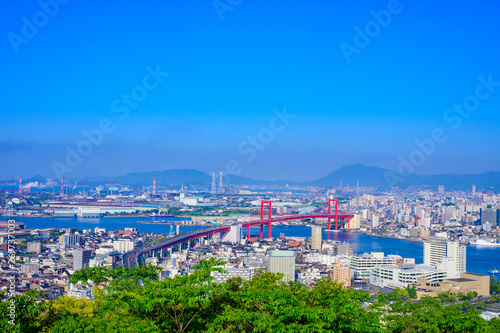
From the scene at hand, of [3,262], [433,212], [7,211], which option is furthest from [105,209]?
[3,262]

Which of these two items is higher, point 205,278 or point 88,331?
point 205,278

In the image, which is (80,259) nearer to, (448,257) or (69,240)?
(69,240)

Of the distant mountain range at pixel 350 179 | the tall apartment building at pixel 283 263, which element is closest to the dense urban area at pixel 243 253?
the tall apartment building at pixel 283 263

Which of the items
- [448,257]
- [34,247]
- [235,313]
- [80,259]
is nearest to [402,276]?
[448,257]

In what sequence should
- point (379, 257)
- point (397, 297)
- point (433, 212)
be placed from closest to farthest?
1. point (397, 297)
2. point (379, 257)
3. point (433, 212)

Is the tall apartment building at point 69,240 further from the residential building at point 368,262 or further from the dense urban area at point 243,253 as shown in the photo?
the residential building at point 368,262

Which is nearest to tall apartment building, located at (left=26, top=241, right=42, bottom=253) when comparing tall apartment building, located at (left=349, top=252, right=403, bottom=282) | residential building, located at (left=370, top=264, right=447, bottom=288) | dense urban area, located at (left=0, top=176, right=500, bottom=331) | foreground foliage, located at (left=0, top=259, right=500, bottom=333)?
dense urban area, located at (left=0, top=176, right=500, bottom=331)

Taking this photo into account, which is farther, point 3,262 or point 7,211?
point 7,211

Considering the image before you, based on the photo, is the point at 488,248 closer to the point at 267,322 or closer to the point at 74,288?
the point at 74,288
